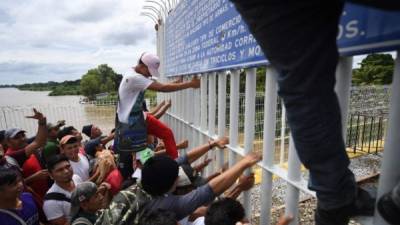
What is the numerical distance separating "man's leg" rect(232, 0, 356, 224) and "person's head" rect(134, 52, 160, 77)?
6.72ft

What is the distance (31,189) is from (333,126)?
3.00m

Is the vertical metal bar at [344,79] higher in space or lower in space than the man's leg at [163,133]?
higher

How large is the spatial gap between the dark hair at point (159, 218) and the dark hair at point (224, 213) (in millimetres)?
222

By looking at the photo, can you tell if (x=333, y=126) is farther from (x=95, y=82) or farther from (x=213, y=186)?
(x=95, y=82)

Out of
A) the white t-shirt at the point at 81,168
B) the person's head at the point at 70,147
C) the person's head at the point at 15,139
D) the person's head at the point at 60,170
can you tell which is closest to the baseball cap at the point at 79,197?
the person's head at the point at 60,170

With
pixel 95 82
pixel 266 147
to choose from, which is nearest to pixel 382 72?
pixel 266 147

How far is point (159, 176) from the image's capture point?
1.77 metres

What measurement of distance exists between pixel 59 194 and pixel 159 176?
4.12 ft

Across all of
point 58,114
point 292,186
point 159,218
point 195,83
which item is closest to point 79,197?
point 159,218

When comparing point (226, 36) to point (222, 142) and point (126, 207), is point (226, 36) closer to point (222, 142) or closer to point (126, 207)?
point (222, 142)

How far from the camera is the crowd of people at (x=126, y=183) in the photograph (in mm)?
1792

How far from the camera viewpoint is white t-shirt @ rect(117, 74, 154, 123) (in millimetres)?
2789

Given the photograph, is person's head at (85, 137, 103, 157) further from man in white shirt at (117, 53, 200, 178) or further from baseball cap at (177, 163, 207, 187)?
baseball cap at (177, 163, 207, 187)

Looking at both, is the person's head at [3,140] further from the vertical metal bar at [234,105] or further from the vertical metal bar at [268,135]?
the vertical metal bar at [268,135]
